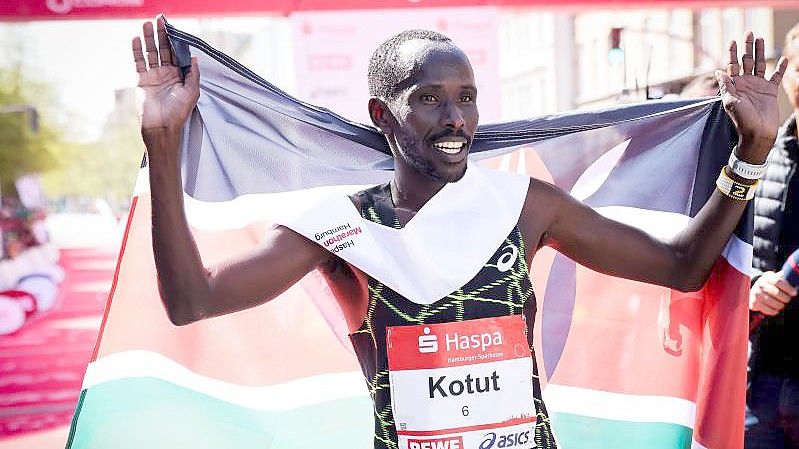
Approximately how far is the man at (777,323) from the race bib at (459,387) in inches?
52.2

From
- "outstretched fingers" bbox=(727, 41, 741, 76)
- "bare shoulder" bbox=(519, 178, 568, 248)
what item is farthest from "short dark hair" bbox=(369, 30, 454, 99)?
"outstretched fingers" bbox=(727, 41, 741, 76)

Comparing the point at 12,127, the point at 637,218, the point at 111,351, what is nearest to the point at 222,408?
the point at 111,351

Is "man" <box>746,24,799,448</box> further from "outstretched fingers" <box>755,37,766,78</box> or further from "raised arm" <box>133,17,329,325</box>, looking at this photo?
"raised arm" <box>133,17,329,325</box>

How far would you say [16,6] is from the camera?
21.3 ft

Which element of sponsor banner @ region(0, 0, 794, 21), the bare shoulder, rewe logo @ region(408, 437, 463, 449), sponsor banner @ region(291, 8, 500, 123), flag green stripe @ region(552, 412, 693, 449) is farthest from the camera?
sponsor banner @ region(291, 8, 500, 123)

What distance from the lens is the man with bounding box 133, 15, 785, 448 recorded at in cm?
201

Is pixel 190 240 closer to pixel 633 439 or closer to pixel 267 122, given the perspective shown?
pixel 267 122

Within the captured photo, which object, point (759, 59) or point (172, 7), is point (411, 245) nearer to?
point (759, 59)

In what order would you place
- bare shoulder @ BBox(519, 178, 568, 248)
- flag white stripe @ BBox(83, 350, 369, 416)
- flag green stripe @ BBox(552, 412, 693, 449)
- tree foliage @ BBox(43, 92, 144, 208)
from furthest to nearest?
tree foliage @ BBox(43, 92, 144, 208)
flag green stripe @ BBox(552, 412, 693, 449)
flag white stripe @ BBox(83, 350, 369, 416)
bare shoulder @ BBox(519, 178, 568, 248)

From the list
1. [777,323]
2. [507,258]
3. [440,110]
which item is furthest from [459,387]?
[777,323]

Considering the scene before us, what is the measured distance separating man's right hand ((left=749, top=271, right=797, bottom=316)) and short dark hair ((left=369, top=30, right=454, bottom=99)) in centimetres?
146

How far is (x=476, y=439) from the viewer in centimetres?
210

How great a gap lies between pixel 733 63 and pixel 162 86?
1445 mm

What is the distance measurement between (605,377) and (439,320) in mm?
1021
